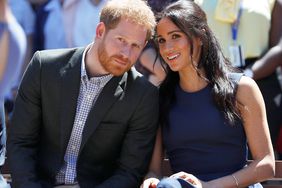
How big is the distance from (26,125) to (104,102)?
0.42 metres

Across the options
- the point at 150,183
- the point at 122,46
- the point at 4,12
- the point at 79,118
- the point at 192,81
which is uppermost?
the point at 4,12

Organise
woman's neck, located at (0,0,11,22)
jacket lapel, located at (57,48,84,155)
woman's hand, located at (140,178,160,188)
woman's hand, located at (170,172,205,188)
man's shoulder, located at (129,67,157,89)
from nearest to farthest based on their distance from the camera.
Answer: woman's neck, located at (0,0,11,22), woman's hand, located at (170,172,205,188), woman's hand, located at (140,178,160,188), jacket lapel, located at (57,48,84,155), man's shoulder, located at (129,67,157,89)

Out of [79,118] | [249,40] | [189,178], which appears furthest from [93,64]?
[249,40]

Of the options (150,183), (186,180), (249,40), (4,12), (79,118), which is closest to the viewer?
(4,12)

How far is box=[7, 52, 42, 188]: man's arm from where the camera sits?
3.79 metres

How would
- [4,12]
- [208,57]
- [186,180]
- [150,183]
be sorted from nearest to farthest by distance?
1. [4,12]
2. [186,180]
3. [150,183]
4. [208,57]

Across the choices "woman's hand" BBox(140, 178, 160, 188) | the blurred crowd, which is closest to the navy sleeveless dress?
"woman's hand" BBox(140, 178, 160, 188)

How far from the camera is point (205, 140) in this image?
12.5ft

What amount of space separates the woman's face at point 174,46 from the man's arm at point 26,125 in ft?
2.17

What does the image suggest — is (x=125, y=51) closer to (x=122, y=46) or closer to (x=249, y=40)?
(x=122, y=46)

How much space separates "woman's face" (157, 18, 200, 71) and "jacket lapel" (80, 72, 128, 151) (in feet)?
0.86

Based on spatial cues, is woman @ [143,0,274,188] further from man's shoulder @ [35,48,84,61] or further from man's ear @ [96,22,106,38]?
man's shoulder @ [35,48,84,61]

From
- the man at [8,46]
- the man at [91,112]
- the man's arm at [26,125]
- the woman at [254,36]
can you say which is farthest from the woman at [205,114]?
the man at [8,46]

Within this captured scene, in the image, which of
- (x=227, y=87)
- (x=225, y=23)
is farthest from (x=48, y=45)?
(x=227, y=87)
